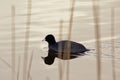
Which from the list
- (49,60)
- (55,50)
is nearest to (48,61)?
(49,60)

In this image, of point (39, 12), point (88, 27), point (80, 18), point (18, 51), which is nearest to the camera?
point (18, 51)

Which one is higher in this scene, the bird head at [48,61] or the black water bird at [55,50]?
the black water bird at [55,50]

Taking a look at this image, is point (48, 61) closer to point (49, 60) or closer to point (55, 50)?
point (49, 60)

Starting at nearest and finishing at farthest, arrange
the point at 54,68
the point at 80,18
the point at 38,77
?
the point at 38,77
the point at 54,68
the point at 80,18

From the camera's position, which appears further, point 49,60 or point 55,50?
point 55,50

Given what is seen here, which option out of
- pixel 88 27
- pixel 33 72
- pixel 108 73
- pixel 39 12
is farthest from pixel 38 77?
pixel 39 12

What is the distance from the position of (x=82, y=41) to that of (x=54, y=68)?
677 mm

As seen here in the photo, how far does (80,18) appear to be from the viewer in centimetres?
428

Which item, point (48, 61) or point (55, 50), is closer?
point (48, 61)

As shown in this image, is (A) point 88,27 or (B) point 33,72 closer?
(B) point 33,72

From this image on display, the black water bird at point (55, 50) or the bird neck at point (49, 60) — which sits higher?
the black water bird at point (55, 50)

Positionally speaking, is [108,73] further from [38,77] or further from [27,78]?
[27,78]

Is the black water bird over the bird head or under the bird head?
over

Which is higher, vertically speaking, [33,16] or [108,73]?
[33,16]
